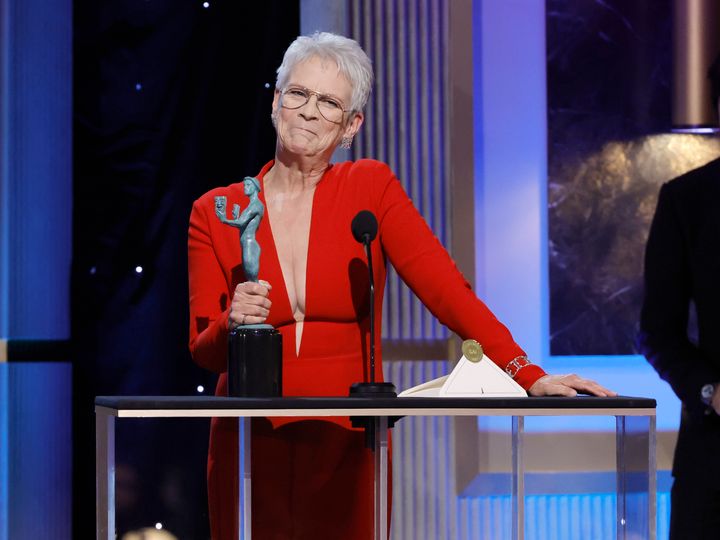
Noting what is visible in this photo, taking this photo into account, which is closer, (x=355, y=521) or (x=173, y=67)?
(x=355, y=521)

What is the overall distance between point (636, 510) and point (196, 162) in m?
2.49

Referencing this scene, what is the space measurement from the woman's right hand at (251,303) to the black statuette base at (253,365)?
0.07ft

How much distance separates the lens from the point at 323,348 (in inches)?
94.7

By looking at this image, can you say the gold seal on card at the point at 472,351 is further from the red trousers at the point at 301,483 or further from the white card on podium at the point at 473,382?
the red trousers at the point at 301,483

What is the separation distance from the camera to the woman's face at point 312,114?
2455 millimetres

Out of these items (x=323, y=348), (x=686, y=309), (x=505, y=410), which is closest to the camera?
(x=505, y=410)

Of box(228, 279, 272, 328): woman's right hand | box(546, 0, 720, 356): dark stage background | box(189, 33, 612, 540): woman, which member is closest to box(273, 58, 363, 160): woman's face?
box(189, 33, 612, 540): woman

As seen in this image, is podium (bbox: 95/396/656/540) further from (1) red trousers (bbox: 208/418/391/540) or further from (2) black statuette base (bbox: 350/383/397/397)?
(1) red trousers (bbox: 208/418/391/540)

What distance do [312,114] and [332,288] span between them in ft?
1.25

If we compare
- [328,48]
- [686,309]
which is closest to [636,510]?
[328,48]

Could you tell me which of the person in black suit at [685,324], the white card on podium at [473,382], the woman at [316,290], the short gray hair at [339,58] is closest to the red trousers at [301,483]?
the woman at [316,290]

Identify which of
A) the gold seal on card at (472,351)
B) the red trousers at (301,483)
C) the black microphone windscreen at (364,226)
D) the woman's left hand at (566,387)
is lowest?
the red trousers at (301,483)

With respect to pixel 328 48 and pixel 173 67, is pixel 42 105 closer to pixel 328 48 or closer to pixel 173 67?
pixel 173 67

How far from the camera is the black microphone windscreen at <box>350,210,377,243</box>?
2195 millimetres
